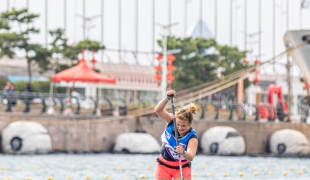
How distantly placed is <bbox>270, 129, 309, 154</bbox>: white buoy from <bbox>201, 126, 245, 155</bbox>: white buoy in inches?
90.7

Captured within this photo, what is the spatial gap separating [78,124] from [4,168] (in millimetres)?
12033

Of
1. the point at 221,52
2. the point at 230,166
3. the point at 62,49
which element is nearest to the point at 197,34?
the point at 221,52

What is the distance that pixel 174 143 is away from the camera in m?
13.0

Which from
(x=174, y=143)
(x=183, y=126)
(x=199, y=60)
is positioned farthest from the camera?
(x=199, y=60)

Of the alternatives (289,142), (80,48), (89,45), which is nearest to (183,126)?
(289,142)

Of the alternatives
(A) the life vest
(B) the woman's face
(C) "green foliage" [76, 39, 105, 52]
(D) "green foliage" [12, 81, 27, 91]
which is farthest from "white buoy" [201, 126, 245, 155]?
(B) the woman's face

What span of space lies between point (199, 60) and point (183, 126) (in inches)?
2197

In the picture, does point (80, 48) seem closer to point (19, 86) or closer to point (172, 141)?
point (19, 86)

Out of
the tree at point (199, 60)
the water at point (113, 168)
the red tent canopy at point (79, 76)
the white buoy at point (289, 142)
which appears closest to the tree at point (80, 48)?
the tree at point (199, 60)

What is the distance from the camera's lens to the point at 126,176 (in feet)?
87.0

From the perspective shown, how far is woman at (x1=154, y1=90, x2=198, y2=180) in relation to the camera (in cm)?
1273

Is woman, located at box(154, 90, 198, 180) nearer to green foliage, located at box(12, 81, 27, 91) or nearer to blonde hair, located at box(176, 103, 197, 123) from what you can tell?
blonde hair, located at box(176, 103, 197, 123)

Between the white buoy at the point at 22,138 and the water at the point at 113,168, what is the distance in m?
0.71

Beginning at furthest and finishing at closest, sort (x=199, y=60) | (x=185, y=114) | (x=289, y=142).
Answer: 1. (x=199, y=60)
2. (x=289, y=142)
3. (x=185, y=114)
